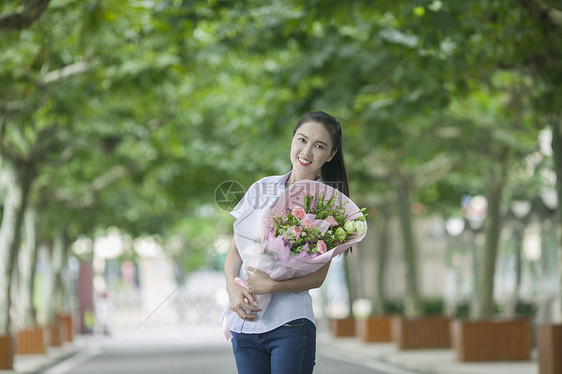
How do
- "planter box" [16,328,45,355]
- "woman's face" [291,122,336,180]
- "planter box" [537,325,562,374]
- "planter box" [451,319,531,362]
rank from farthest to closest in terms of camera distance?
"planter box" [16,328,45,355] → "planter box" [451,319,531,362] → "planter box" [537,325,562,374] → "woman's face" [291,122,336,180]

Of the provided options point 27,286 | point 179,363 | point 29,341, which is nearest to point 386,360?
point 179,363

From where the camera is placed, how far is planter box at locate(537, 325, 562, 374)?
12.2 metres

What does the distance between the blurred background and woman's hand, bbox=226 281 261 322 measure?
19cm

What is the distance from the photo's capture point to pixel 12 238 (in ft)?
65.5

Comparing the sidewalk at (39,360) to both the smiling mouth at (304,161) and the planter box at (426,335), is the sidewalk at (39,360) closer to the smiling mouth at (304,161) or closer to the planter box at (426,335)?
the planter box at (426,335)

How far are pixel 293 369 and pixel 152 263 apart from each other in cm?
7633

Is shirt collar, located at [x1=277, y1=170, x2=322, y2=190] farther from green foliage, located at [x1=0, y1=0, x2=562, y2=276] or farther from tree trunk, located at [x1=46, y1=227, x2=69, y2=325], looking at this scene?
tree trunk, located at [x1=46, y1=227, x2=69, y2=325]

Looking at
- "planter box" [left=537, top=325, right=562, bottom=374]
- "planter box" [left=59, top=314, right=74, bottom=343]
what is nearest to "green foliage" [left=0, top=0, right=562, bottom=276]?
"planter box" [left=537, top=325, right=562, bottom=374]

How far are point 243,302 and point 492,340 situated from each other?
14413 mm

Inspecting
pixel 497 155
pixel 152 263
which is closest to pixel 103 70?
pixel 497 155

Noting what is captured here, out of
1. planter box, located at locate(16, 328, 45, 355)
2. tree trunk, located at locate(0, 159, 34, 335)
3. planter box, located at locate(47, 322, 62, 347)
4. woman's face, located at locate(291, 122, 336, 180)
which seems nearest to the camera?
woman's face, located at locate(291, 122, 336, 180)

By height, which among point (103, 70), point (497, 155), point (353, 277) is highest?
point (103, 70)

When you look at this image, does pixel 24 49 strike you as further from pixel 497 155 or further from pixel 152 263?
pixel 152 263

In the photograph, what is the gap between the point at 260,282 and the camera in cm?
378
